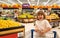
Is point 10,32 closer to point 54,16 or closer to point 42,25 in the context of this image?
point 42,25

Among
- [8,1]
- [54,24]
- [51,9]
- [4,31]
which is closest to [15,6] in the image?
[8,1]

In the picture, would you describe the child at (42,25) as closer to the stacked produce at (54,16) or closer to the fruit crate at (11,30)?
the fruit crate at (11,30)

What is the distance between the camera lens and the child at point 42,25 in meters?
4.10

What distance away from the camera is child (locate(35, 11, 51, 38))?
4.10 m

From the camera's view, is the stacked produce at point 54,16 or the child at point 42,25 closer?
the child at point 42,25

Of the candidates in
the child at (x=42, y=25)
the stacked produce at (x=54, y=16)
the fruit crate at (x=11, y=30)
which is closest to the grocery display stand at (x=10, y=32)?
the fruit crate at (x=11, y=30)

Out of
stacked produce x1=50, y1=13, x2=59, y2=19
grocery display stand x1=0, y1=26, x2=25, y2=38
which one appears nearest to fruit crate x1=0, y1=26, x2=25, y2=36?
grocery display stand x1=0, y1=26, x2=25, y2=38

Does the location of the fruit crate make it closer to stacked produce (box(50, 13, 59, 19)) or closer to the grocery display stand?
the grocery display stand

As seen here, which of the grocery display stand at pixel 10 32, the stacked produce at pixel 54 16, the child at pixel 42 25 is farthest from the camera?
the stacked produce at pixel 54 16

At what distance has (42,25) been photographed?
4.18 meters

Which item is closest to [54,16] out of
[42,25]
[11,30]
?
[42,25]

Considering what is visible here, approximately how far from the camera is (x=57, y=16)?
6570 mm

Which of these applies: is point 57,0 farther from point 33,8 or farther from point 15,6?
point 15,6

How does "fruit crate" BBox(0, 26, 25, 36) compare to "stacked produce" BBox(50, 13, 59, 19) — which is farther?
"stacked produce" BBox(50, 13, 59, 19)
